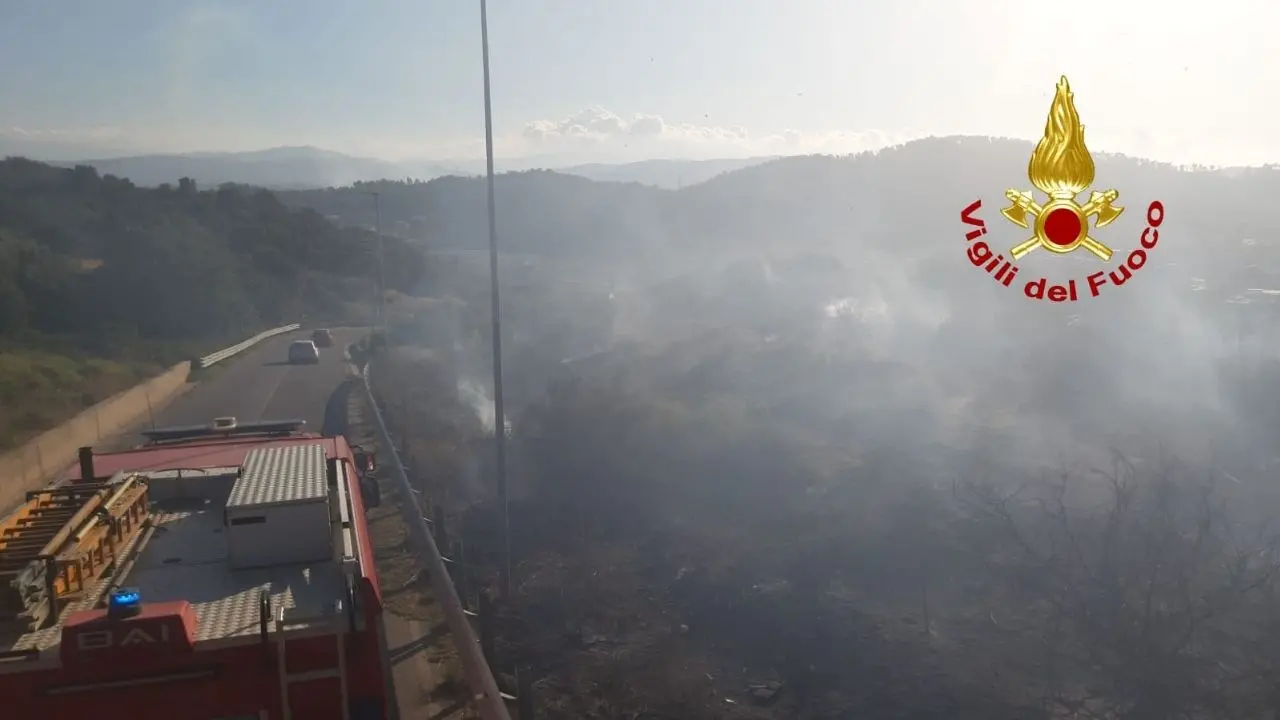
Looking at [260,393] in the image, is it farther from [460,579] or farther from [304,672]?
[304,672]

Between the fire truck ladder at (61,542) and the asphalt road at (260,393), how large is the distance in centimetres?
1569

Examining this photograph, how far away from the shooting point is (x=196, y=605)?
5.45 m

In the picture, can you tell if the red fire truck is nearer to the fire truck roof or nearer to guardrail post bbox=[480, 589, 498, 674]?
the fire truck roof

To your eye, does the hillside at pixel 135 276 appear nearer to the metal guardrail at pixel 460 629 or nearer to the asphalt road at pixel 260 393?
the asphalt road at pixel 260 393

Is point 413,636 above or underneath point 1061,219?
underneath

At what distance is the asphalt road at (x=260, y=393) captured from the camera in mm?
25188

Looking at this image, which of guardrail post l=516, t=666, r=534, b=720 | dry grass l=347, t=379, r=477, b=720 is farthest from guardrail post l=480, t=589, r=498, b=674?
guardrail post l=516, t=666, r=534, b=720

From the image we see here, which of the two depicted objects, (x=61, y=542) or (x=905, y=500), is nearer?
(x=61, y=542)

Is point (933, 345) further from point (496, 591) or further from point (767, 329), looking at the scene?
point (496, 591)

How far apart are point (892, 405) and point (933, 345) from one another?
18.8ft

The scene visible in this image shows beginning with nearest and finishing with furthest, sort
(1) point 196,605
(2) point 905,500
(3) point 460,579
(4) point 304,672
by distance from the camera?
1. (4) point 304,672
2. (1) point 196,605
3. (3) point 460,579
4. (2) point 905,500

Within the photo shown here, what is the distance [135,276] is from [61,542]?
47.7 metres

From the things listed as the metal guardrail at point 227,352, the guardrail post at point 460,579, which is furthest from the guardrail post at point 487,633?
the metal guardrail at point 227,352

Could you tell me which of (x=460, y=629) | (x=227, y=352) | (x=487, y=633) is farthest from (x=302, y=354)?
(x=460, y=629)
